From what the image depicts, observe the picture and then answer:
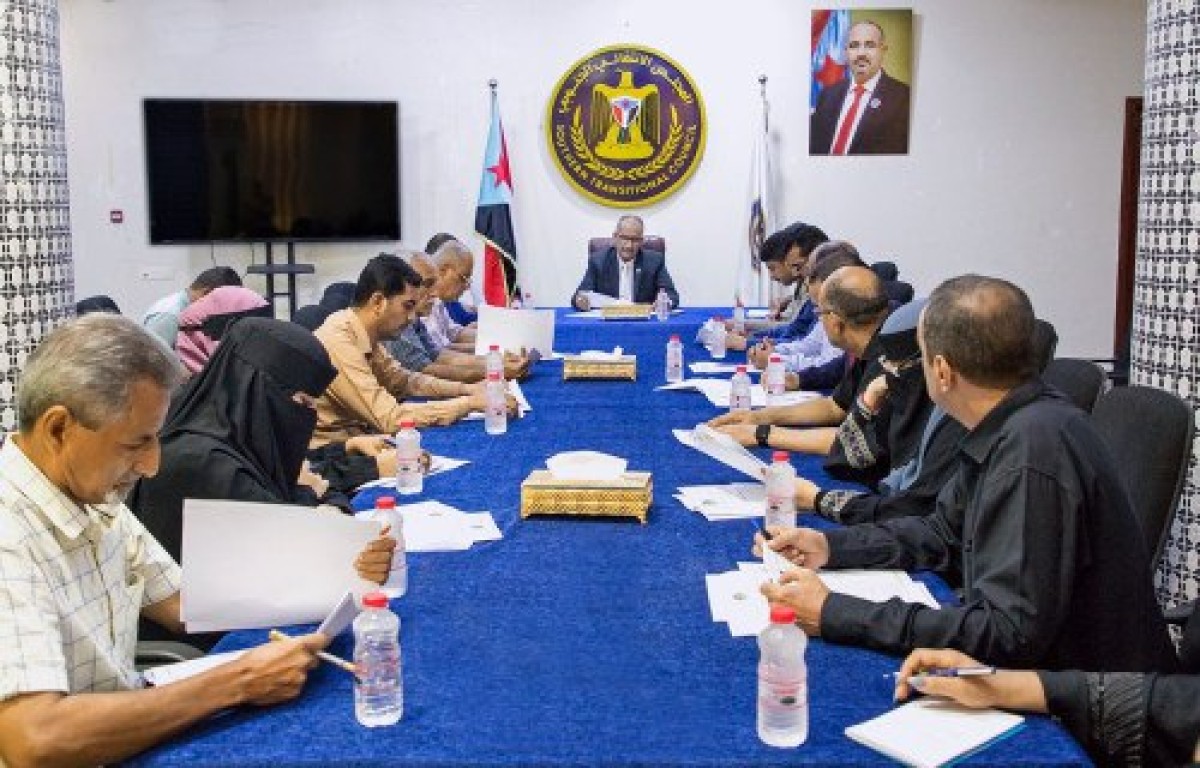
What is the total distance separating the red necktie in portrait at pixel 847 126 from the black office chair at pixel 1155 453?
6319mm

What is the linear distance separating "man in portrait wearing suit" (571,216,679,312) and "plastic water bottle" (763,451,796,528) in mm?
5630

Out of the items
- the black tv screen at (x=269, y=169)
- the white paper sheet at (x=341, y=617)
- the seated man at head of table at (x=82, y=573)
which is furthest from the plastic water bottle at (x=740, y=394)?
the black tv screen at (x=269, y=169)

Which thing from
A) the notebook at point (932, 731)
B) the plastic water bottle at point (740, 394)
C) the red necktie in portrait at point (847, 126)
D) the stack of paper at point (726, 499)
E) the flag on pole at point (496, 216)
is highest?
the red necktie in portrait at point (847, 126)

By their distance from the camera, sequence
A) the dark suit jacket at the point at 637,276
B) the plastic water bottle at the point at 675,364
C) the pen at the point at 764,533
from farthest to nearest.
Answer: the dark suit jacket at the point at 637,276 < the plastic water bottle at the point at 675,364 < the pen at the point at 764,533

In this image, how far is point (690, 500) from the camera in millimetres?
3086

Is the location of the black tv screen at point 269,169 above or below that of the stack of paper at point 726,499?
above

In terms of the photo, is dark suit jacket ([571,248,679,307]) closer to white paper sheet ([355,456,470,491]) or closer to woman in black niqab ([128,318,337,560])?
white paper sheet ([355,456,470,491])

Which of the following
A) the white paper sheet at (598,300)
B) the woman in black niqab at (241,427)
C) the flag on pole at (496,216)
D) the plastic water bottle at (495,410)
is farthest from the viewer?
the flag on pole at (496,216)

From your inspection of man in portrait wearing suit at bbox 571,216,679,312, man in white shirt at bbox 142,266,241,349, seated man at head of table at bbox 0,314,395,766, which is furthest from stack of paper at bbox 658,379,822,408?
man in portrait wearing suit at bbox 571,216,679,312

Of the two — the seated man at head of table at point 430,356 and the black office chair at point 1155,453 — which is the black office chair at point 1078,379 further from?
the seated man at head of table at point 430,356

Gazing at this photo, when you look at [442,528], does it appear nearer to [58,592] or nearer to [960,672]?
[58,592]

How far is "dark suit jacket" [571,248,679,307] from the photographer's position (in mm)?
8602

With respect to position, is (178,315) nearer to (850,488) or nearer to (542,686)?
(850,488)

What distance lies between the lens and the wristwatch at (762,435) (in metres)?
3.85
